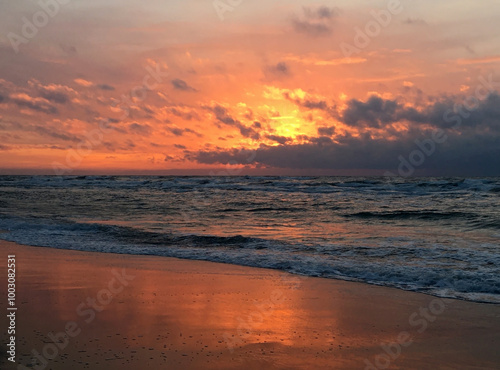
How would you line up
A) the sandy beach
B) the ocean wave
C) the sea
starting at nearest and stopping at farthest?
1. the sandy beach
2. the ocean wave
3. the sea

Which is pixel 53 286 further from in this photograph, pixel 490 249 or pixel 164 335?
pixel 490 249

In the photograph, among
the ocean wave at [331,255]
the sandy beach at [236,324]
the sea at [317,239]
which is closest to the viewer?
the sandy beach at [236,324]

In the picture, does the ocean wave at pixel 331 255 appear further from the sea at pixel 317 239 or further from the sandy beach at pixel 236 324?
the sandy beach at pixel 236 324

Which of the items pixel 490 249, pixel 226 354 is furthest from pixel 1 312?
pixel 490 249

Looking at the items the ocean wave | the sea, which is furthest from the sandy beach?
the sea

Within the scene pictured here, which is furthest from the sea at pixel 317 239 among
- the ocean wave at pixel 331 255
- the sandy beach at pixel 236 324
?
the sandy beach at pixel 236 324

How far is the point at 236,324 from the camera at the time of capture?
6477 millimetres

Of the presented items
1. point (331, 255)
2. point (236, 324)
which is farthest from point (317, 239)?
point (236, 324)

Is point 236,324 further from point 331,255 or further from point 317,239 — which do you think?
point 317,239

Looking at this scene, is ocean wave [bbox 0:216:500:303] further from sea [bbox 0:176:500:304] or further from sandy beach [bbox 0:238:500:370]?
sandy beach [bbox 0:238:500:370]

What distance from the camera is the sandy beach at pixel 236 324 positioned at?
5255mm

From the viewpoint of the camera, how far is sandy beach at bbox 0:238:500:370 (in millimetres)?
5255

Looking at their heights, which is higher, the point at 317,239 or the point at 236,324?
the point at 317,239

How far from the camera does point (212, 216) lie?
77.4 feet
